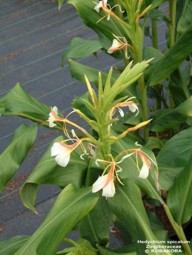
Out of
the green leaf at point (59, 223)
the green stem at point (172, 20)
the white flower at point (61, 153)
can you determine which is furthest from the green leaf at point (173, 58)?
the white flower at point (61, 153)

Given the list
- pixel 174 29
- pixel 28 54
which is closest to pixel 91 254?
pixel 174 29

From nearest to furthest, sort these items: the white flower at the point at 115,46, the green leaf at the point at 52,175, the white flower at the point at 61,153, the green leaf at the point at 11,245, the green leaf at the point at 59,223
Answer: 1. the white flower at the point at 61,153
2. the green leaf at the point at 59,223
3. the green leaf at the point at 52,175
4. the white flower at the point at 115,46
5. the green leaf at the point at 11,245

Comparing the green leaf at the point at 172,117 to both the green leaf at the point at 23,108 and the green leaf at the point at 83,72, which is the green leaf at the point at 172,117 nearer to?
the green leaf at the point at 83,72

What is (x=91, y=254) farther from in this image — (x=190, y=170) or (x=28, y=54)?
(x=28, y=54)

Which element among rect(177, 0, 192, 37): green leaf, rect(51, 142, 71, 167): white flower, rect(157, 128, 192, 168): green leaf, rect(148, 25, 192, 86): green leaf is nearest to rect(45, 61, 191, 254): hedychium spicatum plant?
rect(51, 142, 71, 167): white flower

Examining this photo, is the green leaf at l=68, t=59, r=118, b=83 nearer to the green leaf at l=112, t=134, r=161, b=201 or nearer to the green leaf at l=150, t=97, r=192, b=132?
the green leaf at l=150, t=97, r=192, b=132

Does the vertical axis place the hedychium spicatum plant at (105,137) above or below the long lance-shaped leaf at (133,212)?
above
